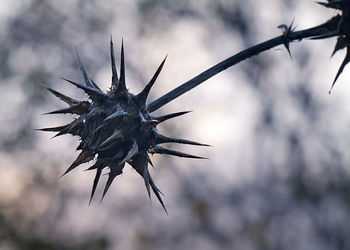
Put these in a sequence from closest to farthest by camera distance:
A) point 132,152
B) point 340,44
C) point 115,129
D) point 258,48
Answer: point 340,44 < point 258,48 < point 132,152 < point 115,129

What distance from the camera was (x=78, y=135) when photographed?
3426 millimetres

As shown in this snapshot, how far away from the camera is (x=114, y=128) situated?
135 inches

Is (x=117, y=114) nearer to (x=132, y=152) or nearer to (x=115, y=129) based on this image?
(x=115, y=129)

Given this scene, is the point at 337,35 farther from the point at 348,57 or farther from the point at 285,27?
the point at 285,27

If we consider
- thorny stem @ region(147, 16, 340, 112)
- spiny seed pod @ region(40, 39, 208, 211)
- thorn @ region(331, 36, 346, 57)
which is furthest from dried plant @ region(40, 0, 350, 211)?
thorn @ region(331, 36, 346, 57)

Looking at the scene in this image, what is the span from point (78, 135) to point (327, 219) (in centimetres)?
2760

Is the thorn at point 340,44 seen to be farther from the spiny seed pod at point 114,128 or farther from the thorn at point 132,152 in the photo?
the thorn at point 132,152

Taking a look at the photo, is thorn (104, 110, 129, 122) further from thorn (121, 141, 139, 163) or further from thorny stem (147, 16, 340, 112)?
thorny stem (147, 16, 340, 112)

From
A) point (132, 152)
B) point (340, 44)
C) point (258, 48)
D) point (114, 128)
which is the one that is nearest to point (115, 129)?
point (114, 128)

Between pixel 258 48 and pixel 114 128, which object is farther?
pixel 114 128

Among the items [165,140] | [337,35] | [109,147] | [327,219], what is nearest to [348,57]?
[337,35]

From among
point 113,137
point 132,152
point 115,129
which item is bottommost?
point 132,152

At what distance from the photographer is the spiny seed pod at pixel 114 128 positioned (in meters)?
3.31

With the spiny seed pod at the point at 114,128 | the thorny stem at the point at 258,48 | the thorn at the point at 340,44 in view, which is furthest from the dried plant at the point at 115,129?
the thorn at the point at 340,44
